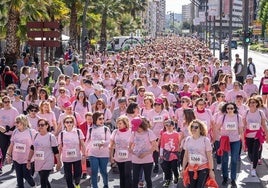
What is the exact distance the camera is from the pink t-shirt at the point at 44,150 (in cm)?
933

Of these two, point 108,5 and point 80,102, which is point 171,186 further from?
point 108,5

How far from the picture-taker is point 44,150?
30.7 feet

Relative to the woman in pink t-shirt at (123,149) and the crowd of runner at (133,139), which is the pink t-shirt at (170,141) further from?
the woman in pink t-shirt at (123,149)

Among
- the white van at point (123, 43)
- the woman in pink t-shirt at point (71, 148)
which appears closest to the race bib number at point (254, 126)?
the woman in pink t-shirt at point (71, 148)

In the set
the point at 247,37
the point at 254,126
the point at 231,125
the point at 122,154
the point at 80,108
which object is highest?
the point at 247,37

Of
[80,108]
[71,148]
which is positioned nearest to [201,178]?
[71,148]

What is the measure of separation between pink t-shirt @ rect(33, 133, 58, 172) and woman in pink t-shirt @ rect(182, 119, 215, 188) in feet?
7.18

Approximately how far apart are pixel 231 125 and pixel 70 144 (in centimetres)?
293

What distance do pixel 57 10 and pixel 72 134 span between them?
22.7m

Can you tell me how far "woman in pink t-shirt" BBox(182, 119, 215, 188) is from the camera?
844 centimetres

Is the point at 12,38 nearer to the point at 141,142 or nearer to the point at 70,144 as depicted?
the point at 70,144

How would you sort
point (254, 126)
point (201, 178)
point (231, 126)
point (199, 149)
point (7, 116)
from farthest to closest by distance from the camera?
point (7, 116), point (254, 126), point (231, 126), point (201, 178), point (199, 149)

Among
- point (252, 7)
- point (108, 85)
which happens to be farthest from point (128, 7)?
point (252, 7)

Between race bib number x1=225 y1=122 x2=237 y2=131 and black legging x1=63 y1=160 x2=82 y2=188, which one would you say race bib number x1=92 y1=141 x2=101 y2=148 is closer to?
black legging x1=63 y1=160 x2=82 y2=188
